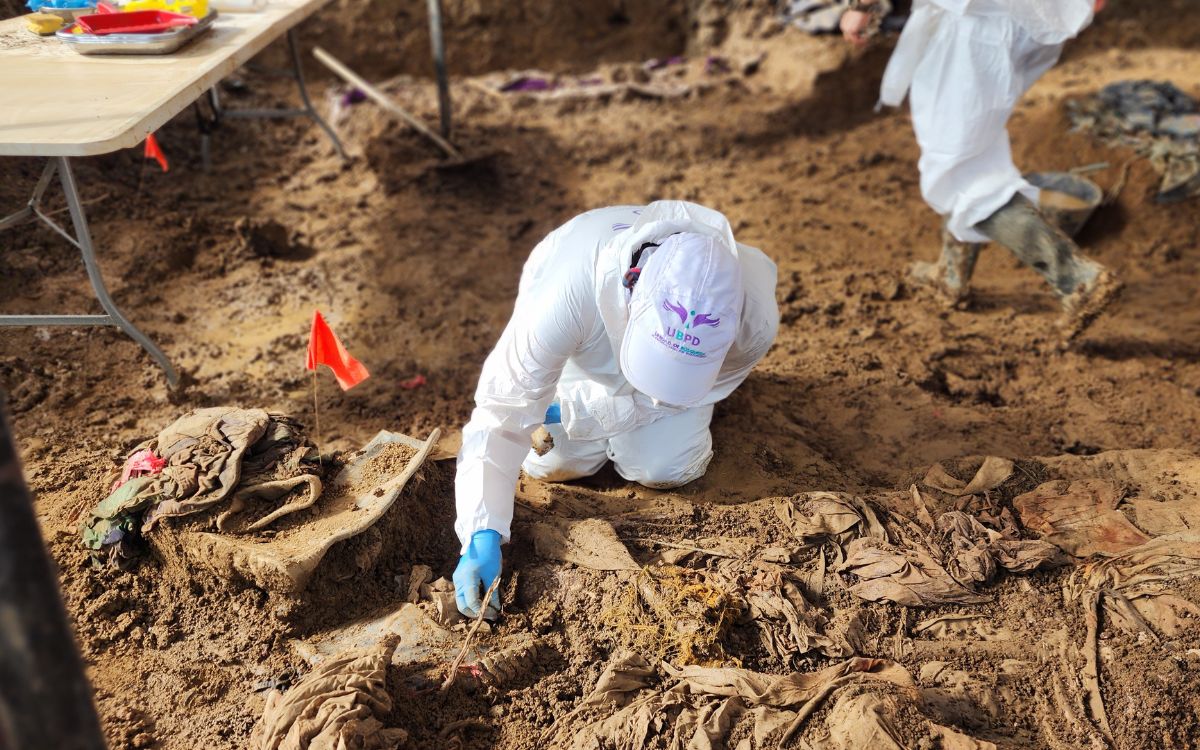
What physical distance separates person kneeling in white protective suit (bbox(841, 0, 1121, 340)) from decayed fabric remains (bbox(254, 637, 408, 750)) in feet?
9.20

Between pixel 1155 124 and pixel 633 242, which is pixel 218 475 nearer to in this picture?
pixel 633 242

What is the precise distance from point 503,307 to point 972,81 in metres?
2.16

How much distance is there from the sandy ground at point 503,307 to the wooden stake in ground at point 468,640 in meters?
0.08

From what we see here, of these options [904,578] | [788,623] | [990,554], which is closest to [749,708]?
[788,623]

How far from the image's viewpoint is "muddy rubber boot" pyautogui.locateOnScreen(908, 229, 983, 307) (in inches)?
148

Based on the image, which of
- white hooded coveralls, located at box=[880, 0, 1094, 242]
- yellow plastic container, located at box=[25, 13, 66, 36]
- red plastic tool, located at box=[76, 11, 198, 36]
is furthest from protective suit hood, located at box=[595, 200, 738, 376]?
yellow plastic container, located at box=[25, 13, 66, 36]

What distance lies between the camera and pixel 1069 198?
4.24 metres

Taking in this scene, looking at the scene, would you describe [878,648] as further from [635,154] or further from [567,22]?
[567,22]

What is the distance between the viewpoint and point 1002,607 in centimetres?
226

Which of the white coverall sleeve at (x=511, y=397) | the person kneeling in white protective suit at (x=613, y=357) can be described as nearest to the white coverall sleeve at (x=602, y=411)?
the person kneeling in white protective suit at (x=613, y=357)

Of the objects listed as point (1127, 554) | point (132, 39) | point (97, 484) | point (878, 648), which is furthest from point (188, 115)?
point (1127, 554)

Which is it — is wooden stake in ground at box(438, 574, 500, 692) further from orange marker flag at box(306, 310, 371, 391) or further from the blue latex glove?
orange marker flag at box(306, 310, 371, 391)

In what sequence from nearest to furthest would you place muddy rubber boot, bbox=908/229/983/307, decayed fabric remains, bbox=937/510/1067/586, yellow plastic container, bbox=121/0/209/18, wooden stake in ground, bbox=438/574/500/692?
wooden stake in ground, bbox=438/574/500/692 < decayed fabric remains, bbox=937/510/1067/586 < yellow plastic container, bbox=121/0/209/18 < muddy rubber boot, bbox=908/229/983/307

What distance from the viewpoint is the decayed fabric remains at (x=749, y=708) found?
6.01 ft
